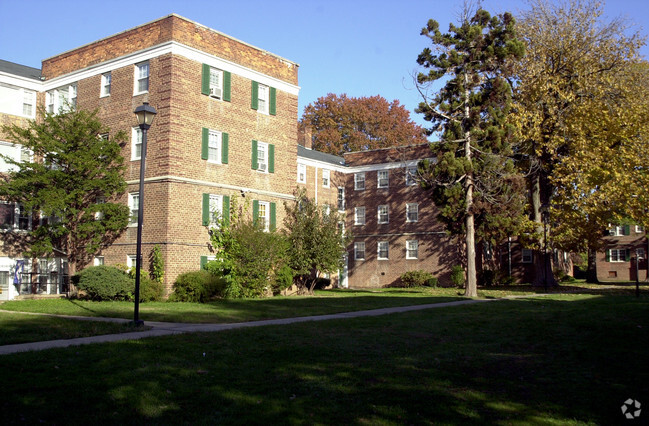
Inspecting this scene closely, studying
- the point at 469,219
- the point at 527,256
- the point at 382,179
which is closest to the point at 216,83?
the point at 469,219

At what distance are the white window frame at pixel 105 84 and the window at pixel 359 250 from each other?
2362 centimetres

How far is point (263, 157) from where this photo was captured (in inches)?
1141

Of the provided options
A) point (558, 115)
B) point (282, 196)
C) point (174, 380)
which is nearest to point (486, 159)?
point (558, 115)

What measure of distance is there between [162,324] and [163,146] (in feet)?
39.6

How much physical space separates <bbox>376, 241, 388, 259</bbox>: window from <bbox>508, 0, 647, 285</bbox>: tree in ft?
43.8

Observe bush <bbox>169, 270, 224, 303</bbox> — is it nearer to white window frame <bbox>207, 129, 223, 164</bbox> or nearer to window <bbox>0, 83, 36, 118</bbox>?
white window frame <bbox>207, 129, 223, 164</bbox>

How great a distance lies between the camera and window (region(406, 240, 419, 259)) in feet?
140

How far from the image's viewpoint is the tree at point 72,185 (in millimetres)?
23312

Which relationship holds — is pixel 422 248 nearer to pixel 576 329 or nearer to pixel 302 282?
pixel 302 282

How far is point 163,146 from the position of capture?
24.6 m

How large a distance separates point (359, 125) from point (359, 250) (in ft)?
57.8

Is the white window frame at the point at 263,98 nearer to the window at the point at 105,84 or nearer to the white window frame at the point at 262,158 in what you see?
the white window frame at the point at 262,158

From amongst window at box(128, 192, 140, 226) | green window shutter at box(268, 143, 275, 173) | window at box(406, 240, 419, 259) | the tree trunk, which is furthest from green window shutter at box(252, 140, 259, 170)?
window at box(406, 240, 419, 259)

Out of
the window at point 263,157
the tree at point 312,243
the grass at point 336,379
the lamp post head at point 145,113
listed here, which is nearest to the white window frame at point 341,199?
the tree at point 312,243
